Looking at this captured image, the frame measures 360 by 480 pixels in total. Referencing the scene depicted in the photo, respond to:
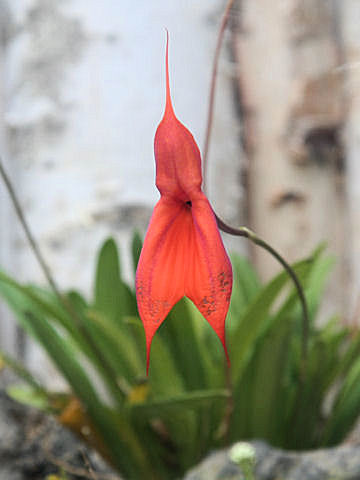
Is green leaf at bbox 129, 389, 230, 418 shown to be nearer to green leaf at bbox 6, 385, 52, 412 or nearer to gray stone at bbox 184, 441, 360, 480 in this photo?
gray stone at bbox 184, 441, 360, 480

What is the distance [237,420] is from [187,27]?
522 mm

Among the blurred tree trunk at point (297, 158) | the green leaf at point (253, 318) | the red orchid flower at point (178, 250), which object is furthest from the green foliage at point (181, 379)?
the blurred tree trunk at point (297, 158)

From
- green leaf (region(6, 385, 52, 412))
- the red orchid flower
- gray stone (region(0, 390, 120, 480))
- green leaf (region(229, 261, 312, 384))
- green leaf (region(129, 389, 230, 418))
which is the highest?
the red orchid flower

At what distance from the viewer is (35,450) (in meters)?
0.68

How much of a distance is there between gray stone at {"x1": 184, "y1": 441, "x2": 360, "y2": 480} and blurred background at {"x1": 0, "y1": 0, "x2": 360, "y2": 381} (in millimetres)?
491

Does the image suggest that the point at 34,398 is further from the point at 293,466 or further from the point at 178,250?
the point at 178,250

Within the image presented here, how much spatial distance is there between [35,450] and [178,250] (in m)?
0.58

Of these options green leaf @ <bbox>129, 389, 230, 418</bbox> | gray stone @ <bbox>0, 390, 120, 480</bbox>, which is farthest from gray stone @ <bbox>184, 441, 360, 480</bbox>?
gray stone @ <bbox>0, 390, 120, 480</bbox>

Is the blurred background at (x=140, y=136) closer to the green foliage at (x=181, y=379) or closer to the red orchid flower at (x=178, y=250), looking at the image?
the green foliage at (x=181, y=379)

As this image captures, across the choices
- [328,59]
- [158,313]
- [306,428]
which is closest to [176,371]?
[306,428]

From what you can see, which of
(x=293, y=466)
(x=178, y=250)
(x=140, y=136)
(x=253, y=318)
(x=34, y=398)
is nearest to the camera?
(x=178, y=250)

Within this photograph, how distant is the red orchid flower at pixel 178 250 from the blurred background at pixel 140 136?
1.90 feet

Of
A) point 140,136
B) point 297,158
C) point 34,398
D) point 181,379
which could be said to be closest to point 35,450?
point 34,398

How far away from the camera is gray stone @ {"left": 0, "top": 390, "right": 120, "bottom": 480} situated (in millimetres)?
653
